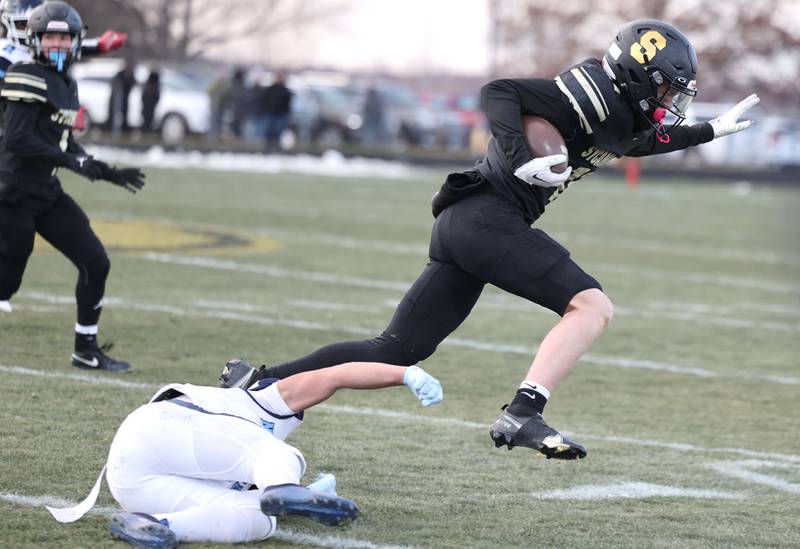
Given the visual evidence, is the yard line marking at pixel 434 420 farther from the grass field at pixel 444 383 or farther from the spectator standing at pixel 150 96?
the spectator standing at pixel 150 96

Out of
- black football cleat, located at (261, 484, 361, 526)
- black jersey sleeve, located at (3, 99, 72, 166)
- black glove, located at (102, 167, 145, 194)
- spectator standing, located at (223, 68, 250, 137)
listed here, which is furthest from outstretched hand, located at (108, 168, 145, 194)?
spectator standing, located at (223, 68, 250, 137)

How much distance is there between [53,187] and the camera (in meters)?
6.95

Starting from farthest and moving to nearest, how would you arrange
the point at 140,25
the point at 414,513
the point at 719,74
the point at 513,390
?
the point at 719,74 < the point at 140,25 < the point at 513,390 < the point at 414,513

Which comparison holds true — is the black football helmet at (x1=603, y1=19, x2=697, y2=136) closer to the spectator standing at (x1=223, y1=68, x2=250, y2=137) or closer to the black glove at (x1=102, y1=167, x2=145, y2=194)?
the black glove at (x1=102, y1=167, x2=145, y2=194)

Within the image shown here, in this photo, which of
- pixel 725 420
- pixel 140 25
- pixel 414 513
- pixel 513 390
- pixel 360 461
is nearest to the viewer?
pixel 414 513

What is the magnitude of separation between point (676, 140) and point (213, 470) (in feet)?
7.78

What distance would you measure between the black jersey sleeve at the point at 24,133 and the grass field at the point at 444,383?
3.39 ft

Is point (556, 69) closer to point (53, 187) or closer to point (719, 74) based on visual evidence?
point (719, 74)

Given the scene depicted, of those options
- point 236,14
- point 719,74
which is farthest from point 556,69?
point 236,14

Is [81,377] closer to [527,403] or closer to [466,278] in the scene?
[466,278]

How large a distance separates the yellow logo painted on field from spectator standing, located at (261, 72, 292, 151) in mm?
13111

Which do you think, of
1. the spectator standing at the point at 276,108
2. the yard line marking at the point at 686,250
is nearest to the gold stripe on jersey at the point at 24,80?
the yard line marking at the point at 686,250

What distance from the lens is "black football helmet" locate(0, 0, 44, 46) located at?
23.2 ft

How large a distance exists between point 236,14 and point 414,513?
42235mm
